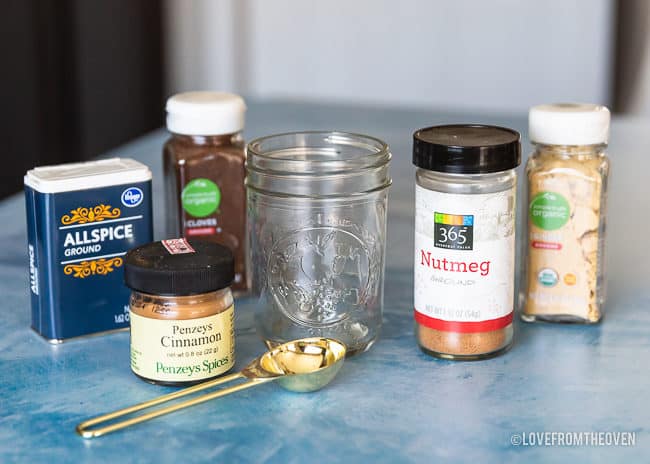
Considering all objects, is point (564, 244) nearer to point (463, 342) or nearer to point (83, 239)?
point (463, 342)

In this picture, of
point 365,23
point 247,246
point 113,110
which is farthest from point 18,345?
point 365,23

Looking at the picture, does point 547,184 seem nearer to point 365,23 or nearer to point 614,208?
point 614,208

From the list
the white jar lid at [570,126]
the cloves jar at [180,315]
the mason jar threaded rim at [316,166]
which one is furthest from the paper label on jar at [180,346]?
the white jar lid at [570,126]

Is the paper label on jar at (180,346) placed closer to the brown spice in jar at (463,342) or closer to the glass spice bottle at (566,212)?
the brown spice in jar at (463,342)

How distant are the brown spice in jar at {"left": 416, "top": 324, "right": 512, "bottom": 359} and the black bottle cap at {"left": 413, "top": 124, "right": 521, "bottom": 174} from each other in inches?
5.9

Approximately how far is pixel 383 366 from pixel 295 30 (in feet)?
7.29

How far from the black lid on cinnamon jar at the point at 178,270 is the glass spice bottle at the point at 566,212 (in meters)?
0.31

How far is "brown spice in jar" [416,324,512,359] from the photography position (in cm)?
90

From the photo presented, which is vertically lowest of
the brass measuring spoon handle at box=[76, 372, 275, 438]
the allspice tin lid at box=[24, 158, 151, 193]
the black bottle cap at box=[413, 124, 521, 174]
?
the brass measuring spoon handle at box=[76, 372, 275, 438]

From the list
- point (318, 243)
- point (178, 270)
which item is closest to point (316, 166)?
point (318, 243)

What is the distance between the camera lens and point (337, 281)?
35.9 inches

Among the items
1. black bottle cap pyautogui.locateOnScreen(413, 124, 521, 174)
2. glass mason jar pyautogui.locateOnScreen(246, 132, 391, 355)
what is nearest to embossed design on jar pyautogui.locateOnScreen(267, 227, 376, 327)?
Answer: glass mason jar pyautogui.locateOnScreen(246, 132, 391, 355)

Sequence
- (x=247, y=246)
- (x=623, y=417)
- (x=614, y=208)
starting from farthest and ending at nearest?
(x=614, y=208) → (x=247, y=246) → (x=623, y=417)

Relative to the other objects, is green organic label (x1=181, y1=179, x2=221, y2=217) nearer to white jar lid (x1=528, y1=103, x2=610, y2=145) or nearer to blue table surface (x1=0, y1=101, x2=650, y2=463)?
blue table surface (x1=0, y1=101, x2=650, y2=463)
